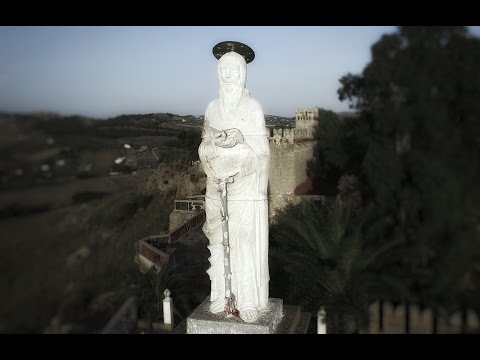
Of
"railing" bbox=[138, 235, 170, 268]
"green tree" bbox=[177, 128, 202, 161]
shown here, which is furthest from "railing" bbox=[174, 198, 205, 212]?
"railing" bbox=[138, 235, 170, 268]

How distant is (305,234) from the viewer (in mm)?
→ 7418

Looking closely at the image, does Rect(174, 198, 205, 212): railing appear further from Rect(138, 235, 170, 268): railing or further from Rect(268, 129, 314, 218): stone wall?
Rect(268, 129, 314, 218): stone wall

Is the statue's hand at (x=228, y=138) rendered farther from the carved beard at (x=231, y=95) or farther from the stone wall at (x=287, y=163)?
the stone wall at (x=287, y=163)

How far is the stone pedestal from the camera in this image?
3.38 metres

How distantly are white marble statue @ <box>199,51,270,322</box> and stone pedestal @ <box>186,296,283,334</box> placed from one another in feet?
0.22

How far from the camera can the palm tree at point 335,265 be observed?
19.7 feet

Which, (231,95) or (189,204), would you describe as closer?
(231,95)

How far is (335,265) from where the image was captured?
7.01m

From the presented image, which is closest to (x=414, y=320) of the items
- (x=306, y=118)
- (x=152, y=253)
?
(x=152, y=253)

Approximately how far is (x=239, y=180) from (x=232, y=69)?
98cm

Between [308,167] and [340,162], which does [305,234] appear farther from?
[308,167]

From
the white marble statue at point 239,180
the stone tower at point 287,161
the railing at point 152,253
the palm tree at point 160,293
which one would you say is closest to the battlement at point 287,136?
the stone tower at point 287,161

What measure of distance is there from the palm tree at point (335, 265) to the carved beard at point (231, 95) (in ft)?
13.1

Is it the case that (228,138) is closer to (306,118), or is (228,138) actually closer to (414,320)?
(414,320)
